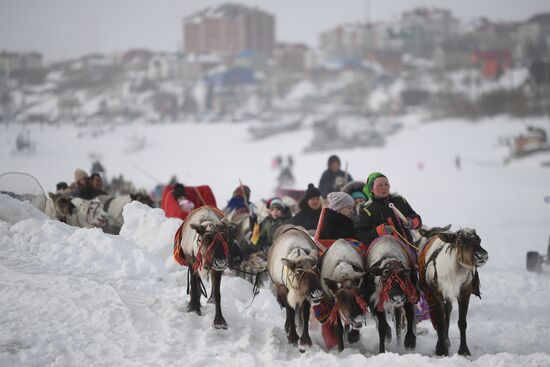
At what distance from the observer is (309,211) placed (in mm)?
9883

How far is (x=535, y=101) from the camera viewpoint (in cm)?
7931

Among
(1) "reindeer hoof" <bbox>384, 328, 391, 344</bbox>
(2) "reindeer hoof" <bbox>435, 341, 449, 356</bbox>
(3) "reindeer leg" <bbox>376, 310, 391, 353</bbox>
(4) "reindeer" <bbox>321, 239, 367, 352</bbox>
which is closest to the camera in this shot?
(4) "reindeer" <bbox>321, 239, 367, 352</bbox>

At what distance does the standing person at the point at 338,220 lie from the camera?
340 inches

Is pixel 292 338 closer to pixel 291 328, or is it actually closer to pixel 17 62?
pixel 291 328

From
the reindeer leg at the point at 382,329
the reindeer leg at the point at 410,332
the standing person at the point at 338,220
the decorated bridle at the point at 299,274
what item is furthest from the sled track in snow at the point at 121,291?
the reindeer leg at the point at 410,332

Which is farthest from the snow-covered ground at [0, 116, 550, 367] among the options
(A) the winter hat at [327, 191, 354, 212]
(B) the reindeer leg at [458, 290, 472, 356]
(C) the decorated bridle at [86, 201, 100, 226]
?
(A) the winter hat at [327, 191, 354, 212]

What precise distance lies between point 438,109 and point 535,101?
12.3 meters

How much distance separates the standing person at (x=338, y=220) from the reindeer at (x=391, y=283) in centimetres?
66

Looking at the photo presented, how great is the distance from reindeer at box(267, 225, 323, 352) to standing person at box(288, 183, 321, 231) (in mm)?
1151

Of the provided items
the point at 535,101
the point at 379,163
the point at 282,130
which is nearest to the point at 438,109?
the point at 535,101

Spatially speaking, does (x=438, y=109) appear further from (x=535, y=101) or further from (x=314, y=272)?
(x=314, y=272)

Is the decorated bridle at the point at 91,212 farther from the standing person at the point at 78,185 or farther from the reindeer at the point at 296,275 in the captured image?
the reindeer at the point at 296,275

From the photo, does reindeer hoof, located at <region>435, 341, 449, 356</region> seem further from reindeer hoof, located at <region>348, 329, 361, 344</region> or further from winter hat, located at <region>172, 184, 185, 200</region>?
winter hat, located at <region>172, 184, 185, 200</region>

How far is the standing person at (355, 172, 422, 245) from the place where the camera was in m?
8.74
